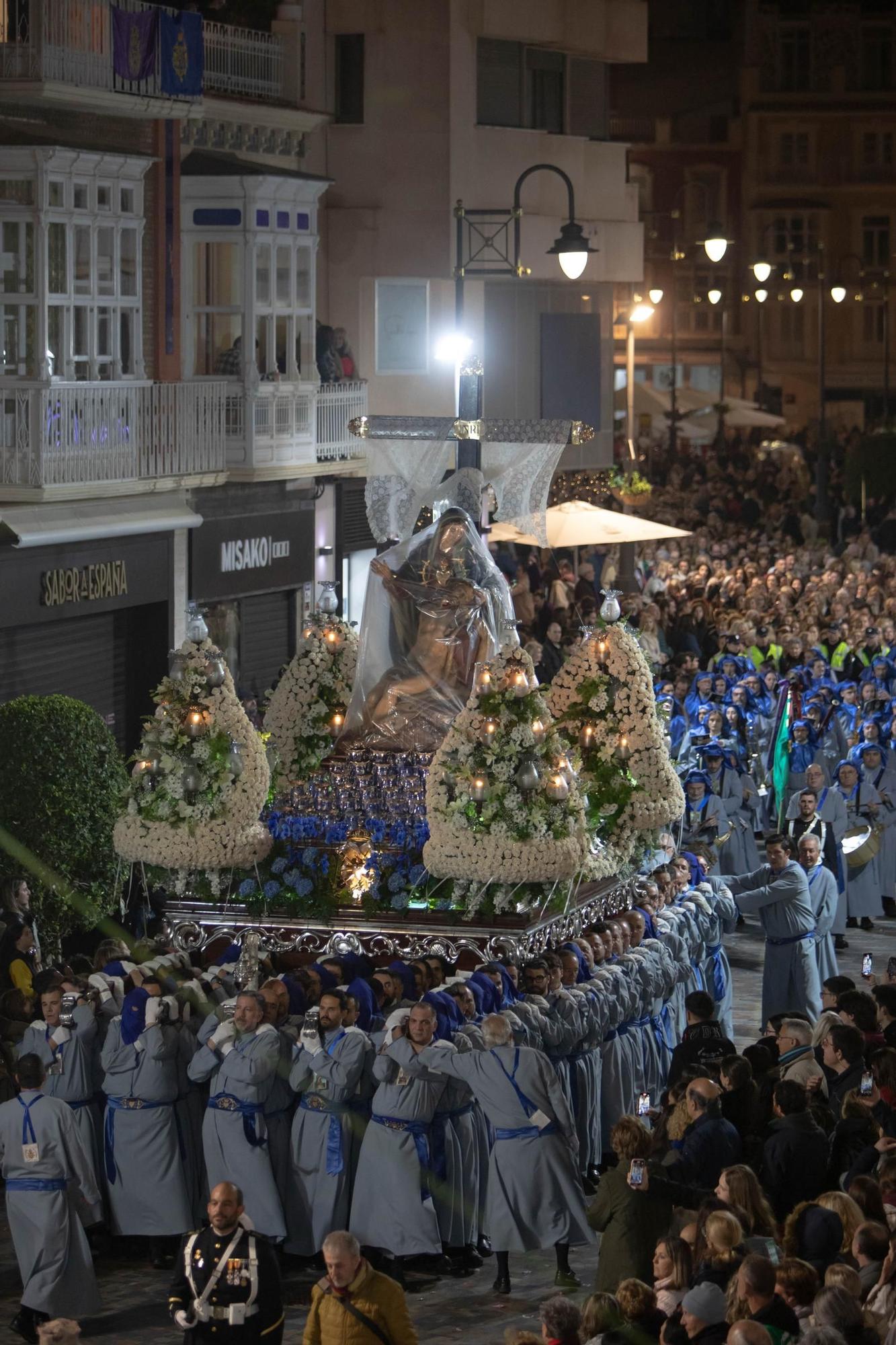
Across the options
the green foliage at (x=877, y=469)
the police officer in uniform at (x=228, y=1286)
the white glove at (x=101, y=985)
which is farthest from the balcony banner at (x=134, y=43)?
the green foliage at (x=877, y=469)

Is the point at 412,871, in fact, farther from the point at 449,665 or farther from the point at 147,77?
the point at 147,77

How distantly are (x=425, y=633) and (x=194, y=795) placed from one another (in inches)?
93.1

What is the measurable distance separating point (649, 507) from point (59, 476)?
23712 mm

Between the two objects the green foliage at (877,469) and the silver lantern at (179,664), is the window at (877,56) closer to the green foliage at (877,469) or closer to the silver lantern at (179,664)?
the green foliage at (877,469)

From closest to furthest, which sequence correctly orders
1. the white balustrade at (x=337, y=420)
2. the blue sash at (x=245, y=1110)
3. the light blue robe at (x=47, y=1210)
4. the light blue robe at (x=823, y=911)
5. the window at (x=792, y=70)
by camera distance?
1. the light blue robe at (x=47, y=1210)
2. the blue sash at (x=245, y=1110)
3. the light blue robe at (x=823, y=911)
4. the white balustrade at (x=337, y=420)
5. the window at (x=792, y=70)

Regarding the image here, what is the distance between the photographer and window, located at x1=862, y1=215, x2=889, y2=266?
81.2 meters

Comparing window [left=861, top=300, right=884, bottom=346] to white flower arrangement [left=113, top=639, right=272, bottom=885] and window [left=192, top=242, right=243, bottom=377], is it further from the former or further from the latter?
white flower arrangement [left=113, top=639, right=272, bottom=885]

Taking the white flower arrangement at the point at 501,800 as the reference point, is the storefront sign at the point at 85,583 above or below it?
above

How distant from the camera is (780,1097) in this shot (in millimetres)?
12062

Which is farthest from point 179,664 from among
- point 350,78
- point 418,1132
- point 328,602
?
point 350,78

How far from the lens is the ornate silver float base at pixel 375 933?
622 inches

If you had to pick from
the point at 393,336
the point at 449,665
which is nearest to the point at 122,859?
the point at 449,665

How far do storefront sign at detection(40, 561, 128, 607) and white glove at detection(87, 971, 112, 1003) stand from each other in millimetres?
9943

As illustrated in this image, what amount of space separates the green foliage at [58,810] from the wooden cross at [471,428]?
115 inches
